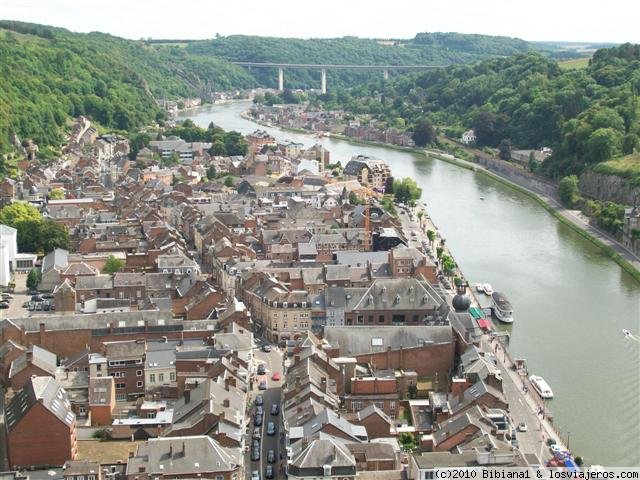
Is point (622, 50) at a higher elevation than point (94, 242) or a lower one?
higher

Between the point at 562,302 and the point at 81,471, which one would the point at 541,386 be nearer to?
the point at 562,302

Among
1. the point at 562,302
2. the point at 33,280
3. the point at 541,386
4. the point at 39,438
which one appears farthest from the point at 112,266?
the point at 541,386

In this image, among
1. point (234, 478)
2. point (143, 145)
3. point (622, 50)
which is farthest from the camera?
point (622, 50)

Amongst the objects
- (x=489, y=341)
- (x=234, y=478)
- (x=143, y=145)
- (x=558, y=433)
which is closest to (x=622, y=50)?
(x=143, y=145)

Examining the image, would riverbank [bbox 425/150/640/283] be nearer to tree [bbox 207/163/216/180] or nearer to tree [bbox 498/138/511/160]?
tree [bbox 498/138/511/160]

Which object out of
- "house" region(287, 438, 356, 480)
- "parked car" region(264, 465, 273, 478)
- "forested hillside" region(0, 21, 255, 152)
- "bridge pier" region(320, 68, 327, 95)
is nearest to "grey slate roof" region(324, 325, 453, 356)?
"parked car" region(264, 465, 273, 478)

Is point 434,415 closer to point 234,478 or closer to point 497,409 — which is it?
point 497,409
